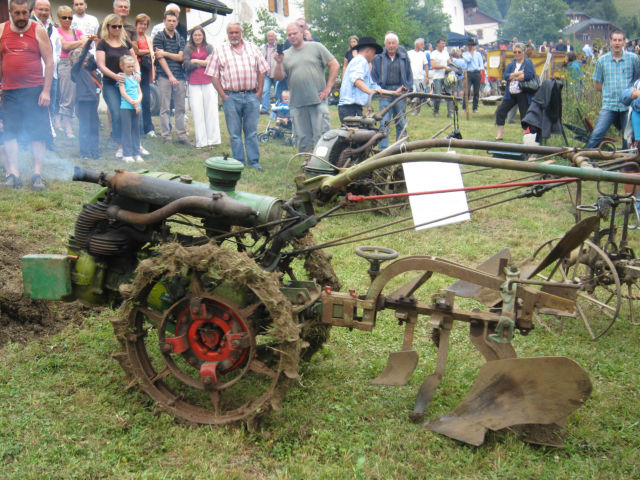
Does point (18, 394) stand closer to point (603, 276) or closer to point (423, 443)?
point (423, 443)

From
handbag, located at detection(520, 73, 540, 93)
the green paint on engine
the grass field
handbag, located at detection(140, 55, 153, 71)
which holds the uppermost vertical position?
handbag, located at detection(140, 55, 153, 71)

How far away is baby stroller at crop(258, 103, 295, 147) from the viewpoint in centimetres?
1263

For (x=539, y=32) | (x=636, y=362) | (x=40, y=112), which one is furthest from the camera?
(x=539, y=32)

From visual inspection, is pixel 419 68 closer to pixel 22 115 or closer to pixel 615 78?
pixel 615 78

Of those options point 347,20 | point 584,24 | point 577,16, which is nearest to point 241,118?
point 347,20

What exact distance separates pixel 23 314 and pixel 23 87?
3.63 meters

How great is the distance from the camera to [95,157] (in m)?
8.88

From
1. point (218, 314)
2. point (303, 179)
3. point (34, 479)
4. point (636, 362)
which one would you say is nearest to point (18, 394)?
point (34, 479)

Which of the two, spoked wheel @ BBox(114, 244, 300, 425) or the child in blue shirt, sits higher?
the child in blue shirt

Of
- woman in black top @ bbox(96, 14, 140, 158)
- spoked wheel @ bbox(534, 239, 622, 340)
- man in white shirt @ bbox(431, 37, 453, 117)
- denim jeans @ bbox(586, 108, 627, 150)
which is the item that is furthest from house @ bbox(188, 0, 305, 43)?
spoked wheel @ bbox(534, 239, 622, 340)

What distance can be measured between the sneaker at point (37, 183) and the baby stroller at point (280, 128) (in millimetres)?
5774

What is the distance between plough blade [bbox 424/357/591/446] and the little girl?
22.5ft

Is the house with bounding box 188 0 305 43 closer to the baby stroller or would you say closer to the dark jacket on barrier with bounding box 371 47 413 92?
the baby stroller

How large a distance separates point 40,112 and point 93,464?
552cm
